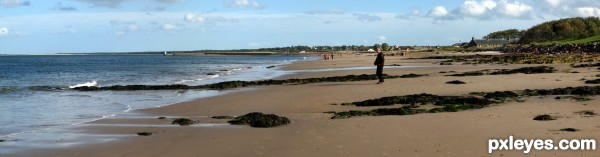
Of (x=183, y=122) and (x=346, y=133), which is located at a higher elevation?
(x=346, y=133)

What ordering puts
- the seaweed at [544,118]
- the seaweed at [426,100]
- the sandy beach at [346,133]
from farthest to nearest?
the seaweed at [426,100], the seaweed at [544,118], the sandy beach at [346,133]

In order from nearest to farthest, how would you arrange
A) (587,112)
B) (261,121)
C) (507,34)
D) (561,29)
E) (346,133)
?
(346,133)
(587,112)
(261,121)
(561,29)
(507,34)

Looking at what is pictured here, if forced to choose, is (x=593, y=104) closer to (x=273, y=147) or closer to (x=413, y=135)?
(x=413, y=135)

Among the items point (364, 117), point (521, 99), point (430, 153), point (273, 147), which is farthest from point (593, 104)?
point (273, 147)

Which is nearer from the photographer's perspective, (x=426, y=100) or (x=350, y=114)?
(x=350, y=114)

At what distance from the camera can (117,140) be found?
10.8 metres

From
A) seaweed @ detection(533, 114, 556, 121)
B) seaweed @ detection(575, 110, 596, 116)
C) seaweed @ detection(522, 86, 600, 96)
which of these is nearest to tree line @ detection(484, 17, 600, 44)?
seaweed @ detection(522, 86, 600, 96)

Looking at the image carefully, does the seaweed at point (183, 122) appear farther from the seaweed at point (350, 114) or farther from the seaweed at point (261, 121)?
the seaweed at point (350, 114)

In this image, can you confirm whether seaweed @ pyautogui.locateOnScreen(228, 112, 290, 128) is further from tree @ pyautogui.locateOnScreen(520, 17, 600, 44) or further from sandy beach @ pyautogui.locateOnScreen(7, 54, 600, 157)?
tree @ pyautogui.locateOnScreen(520, 17, 600, 44)

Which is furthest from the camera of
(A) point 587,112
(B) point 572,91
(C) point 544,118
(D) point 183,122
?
(B) point 572,91

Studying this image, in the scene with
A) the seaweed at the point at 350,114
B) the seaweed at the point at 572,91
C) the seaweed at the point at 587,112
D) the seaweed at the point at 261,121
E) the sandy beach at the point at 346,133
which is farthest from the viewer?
the seaweed at the point at 572,91

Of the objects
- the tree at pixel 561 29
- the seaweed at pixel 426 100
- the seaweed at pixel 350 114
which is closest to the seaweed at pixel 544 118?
the seaweed at pixel 426 100

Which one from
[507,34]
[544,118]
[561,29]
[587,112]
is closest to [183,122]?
[544,118]

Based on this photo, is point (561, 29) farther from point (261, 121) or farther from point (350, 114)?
point (261, 121)
